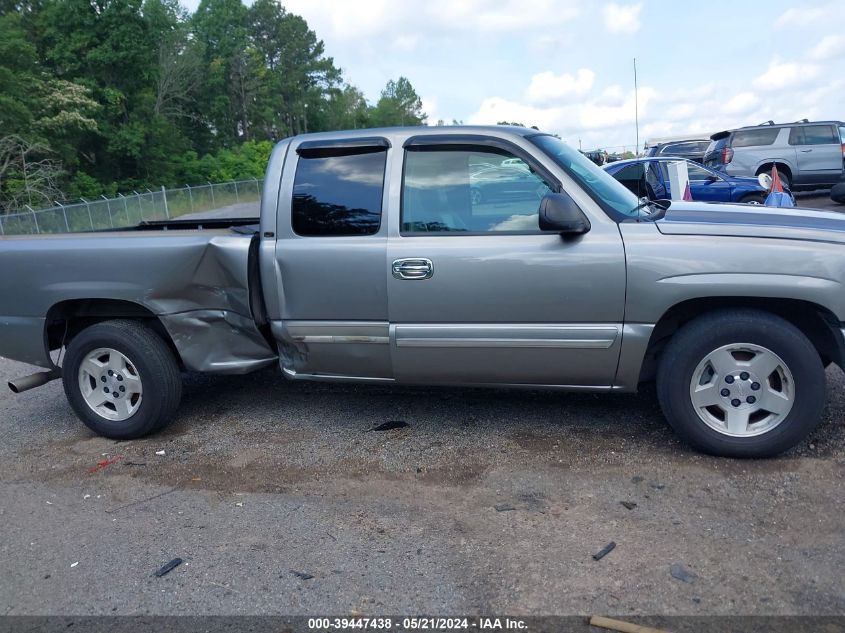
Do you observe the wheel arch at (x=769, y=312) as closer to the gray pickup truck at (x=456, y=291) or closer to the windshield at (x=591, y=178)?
the gray pickup truck at (x=456, y=291)

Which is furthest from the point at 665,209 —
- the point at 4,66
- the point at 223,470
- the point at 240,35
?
the point at 240,35

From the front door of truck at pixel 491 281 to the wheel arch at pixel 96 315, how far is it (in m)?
1.70

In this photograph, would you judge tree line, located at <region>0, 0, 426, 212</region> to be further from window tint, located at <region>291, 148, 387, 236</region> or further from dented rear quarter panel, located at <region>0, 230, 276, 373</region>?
window tint, located at <region>291, 148, 387, 236</region>

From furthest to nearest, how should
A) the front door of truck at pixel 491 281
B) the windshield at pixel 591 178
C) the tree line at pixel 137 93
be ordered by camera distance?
the tree line at pixel 137 93, the windshield at pixel 591 178, the front door of truck at pixel 491 281

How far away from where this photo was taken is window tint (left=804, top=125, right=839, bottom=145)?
17.0m

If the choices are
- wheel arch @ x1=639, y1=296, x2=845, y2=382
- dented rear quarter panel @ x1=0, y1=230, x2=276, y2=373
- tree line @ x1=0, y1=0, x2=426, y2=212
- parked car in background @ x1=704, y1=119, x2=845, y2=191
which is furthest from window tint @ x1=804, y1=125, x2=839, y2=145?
tree line @ x1=0, y1=0, x2=426, y2=212

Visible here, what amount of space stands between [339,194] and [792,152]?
16.1 meters

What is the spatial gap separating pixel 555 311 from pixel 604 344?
0.33 meters

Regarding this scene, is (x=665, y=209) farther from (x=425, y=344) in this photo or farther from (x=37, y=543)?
(x=37, y=543)

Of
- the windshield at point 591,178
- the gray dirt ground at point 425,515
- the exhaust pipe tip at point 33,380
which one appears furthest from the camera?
the exhaust pipe tip at point 33,380

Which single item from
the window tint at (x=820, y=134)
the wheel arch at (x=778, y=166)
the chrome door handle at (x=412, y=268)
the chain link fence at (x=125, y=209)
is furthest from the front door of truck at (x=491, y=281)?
the window tint at (x=820, y=134)

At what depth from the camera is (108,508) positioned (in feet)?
12.8

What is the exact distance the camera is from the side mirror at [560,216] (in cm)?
386

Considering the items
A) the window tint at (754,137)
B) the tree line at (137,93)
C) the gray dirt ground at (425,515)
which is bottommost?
the gray dirt ground at (425,515)
